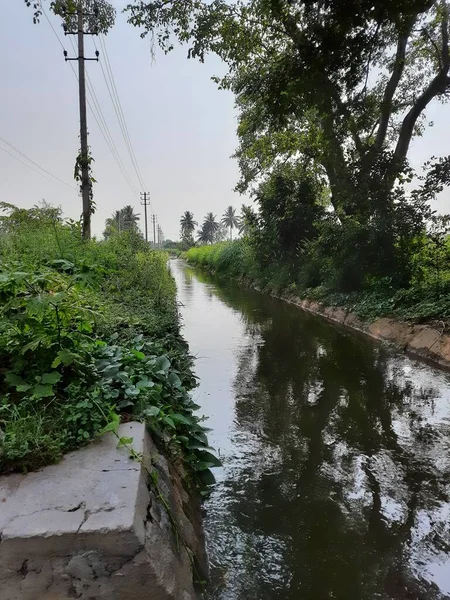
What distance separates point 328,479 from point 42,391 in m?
2.56

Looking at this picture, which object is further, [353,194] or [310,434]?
[353,194]

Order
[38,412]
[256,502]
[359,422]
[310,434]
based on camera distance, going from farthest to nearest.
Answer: [359,422], [310,434], [256,502], [38,412]

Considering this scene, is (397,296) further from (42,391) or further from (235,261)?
(235,261)

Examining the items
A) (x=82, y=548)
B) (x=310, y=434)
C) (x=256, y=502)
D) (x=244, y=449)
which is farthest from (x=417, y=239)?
(x=82, y=548)

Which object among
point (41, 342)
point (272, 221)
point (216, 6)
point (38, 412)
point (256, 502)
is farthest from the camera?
point (272, 221)

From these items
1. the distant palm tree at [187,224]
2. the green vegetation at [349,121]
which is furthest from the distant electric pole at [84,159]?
the distant palm tree at [187,224]

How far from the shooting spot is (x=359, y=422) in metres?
5.17

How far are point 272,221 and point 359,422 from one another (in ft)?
44.9

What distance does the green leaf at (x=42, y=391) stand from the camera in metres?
2.71

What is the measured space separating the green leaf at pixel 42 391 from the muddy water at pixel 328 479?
1535mm

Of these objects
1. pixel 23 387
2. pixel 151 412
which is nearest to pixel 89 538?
pixel 151 412

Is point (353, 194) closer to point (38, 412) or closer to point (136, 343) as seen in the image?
point (136, 343)

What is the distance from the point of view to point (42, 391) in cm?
274

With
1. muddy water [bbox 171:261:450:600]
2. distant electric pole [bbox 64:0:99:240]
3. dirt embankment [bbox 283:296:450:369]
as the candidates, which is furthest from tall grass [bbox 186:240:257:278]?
muddy water [bbox 171:261:450:600]
